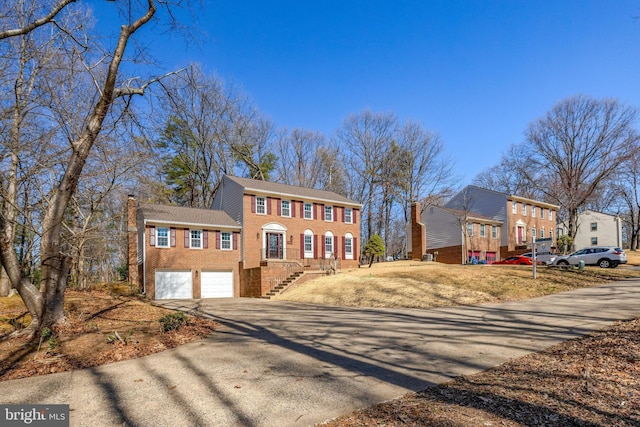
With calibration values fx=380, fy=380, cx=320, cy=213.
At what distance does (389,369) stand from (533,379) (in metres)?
1.92

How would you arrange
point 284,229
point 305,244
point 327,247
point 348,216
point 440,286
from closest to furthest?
1. point 440,286
2. point 284,229
3. point 305,244
4. point 327,247
5. point 348,216

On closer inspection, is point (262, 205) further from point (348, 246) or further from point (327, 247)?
point (348, 246)

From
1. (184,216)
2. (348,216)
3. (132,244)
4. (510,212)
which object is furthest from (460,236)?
(132,244)

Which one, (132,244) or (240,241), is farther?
(240,241)

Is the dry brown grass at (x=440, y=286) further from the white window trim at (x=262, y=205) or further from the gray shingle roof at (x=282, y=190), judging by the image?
the gray shingle roof at (x=282, y=190)

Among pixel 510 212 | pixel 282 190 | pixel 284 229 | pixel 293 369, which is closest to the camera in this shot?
pixel 293 369

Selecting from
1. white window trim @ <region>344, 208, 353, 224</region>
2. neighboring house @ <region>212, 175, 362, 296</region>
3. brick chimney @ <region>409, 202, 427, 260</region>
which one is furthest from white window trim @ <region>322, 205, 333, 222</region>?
brick chimney @ <region>409, 202, 427, 260</region>

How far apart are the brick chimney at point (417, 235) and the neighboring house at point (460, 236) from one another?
6.10 feet

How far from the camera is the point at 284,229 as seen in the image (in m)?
26.8

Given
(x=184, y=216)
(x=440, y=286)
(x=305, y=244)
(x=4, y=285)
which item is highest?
(x=184, y=216)

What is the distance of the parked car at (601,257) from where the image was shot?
23516mm

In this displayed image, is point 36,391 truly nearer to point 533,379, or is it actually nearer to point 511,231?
point 533,379

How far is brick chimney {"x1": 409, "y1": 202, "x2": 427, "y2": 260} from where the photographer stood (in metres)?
35.2

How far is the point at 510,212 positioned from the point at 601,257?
13.6 metres
